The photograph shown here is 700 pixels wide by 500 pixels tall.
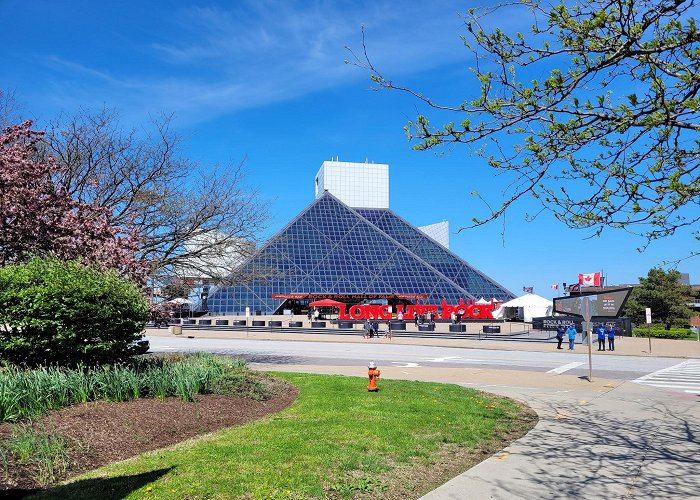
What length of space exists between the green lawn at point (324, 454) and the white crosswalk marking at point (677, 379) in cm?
679

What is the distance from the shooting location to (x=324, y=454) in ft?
20.9

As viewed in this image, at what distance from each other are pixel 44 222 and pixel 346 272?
178 ft

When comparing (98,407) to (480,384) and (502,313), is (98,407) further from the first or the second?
(502,313)

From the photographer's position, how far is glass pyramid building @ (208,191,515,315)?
60.2 m

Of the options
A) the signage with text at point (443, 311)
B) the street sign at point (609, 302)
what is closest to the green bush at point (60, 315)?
the street sign at point (609, 302)

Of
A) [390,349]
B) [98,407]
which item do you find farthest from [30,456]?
[390,349]

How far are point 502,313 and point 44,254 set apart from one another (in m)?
48.8

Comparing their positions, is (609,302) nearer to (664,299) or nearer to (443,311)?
(664,299)

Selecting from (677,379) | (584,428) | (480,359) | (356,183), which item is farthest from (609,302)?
(356,183)

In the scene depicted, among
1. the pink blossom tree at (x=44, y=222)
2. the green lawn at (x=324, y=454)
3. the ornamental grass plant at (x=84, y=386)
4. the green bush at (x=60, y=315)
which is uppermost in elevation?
the pink blossom tree at (x=44, y=222)

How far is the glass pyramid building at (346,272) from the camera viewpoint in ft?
198

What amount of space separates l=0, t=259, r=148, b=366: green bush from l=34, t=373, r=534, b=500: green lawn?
3.44 metres

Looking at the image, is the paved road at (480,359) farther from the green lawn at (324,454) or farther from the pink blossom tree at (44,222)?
the green lawn at (324,454)

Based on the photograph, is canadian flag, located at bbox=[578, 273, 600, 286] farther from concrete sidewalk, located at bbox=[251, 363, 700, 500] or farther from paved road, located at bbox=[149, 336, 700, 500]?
concrete sidewalk, located at bbox=[251, 363, 700, 500]
